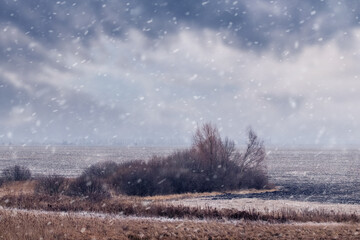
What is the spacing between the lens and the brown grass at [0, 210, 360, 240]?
1727 cm

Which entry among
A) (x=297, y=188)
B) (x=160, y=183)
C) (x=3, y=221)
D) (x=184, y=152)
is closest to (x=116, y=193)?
(x=160, y=183)

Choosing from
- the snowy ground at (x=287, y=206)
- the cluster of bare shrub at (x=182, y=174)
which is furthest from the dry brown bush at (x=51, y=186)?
the snowy ground at (x=287, y=206)

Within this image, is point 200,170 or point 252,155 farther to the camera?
point 252,155

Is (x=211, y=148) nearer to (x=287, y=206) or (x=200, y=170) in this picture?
(x=200, y=170)

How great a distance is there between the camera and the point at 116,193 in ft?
152

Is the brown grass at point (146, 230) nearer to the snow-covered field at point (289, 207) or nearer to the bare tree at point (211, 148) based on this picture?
the snow-covered field at point (289, 207)

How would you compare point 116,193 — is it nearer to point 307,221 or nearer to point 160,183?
point 160,183

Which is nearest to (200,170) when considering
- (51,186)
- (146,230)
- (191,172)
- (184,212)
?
(191,172)

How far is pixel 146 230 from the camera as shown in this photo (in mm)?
18500

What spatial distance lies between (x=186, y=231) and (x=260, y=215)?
25.2 ft

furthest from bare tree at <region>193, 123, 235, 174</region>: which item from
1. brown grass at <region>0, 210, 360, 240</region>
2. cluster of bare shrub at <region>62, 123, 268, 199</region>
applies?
brown grass at <region>0, 210, 360, 240</region>

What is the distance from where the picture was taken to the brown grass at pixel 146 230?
56.6ft

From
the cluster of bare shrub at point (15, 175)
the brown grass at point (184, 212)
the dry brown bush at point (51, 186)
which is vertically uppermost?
the cluster of bare shrub at point (15, 175)

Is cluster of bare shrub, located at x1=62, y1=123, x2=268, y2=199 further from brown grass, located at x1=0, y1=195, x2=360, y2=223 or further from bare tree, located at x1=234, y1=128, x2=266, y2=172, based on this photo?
brown grass, located at x1=0, y1=195, x2=360, y2=223
